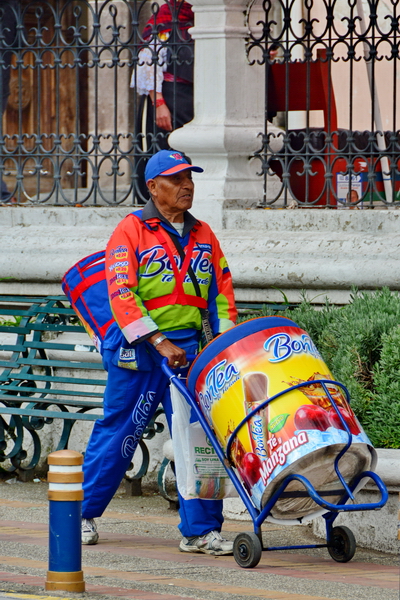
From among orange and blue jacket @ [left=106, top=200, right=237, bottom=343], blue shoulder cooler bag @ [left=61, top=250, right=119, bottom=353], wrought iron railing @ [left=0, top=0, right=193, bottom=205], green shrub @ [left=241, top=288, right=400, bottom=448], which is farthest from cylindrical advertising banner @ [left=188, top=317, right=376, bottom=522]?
wrought iron railing @ [left=0, top=0, right=193, bottom=205]

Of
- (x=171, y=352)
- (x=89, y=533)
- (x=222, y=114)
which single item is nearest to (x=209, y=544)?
(x=89, y=533)

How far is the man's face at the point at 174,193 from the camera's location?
6.20 meters

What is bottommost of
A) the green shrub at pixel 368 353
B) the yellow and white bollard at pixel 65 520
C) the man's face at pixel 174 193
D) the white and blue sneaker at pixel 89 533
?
the white and blue sneaker at pixel 89 533

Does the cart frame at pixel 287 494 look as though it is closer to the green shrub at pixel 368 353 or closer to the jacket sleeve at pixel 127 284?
the jacket sleeve at pixel 127 284

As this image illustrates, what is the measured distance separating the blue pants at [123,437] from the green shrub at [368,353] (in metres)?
0.87

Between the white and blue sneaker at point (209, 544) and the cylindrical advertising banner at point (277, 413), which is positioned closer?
the cylindrical advertising banner at point (277, 413)

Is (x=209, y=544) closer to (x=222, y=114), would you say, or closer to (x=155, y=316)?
(x=155, y=316)

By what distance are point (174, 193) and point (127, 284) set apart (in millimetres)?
517

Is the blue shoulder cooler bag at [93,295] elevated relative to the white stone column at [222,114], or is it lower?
lower

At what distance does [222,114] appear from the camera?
8836mm

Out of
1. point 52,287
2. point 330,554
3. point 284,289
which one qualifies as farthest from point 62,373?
point 330,554

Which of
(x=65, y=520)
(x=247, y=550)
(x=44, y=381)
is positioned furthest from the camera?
(x=44, y=381)

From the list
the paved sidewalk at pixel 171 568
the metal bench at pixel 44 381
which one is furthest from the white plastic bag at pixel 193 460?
the metal bench at pixel 44 381

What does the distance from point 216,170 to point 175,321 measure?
9.62 feet
